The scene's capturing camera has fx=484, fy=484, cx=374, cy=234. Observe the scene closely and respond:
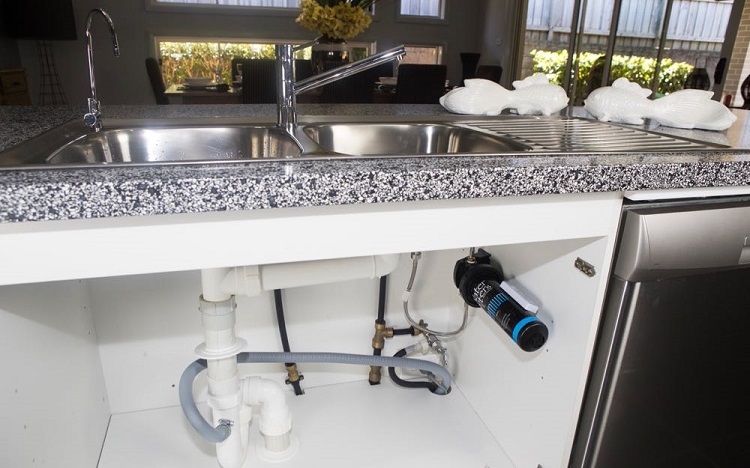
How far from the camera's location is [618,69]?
4.68m

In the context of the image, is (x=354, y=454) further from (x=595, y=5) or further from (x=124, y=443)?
(x=595, y=5)

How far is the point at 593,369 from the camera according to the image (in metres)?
0.72

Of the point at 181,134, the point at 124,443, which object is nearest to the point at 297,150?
the point at 181,134

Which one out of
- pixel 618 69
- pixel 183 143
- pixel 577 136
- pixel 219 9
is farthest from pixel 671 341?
pixel 219 9

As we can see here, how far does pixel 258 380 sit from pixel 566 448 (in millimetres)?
563

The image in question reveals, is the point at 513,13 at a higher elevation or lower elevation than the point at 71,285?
higher

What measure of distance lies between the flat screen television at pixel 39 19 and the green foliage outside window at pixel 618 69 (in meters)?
4.27

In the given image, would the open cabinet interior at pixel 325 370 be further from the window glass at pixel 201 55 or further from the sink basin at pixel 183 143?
the window glass at pixel 201 55

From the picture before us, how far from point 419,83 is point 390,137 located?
79.1 inches

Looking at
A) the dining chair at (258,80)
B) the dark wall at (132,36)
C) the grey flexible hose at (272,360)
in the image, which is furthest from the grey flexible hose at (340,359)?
the dark wall at (132,36)

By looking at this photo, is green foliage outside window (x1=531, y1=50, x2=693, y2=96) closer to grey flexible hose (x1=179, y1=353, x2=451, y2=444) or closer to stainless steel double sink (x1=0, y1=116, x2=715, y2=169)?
stainless steel double sink (x1=0, y1=116, x2=715, y2=169)

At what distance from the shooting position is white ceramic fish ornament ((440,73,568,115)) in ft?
3.62

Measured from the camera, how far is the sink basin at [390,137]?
0.97 meters

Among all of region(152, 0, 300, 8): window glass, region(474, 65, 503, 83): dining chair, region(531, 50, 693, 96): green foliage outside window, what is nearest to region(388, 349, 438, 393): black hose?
region(474, 65, 503, 83): dining chair
